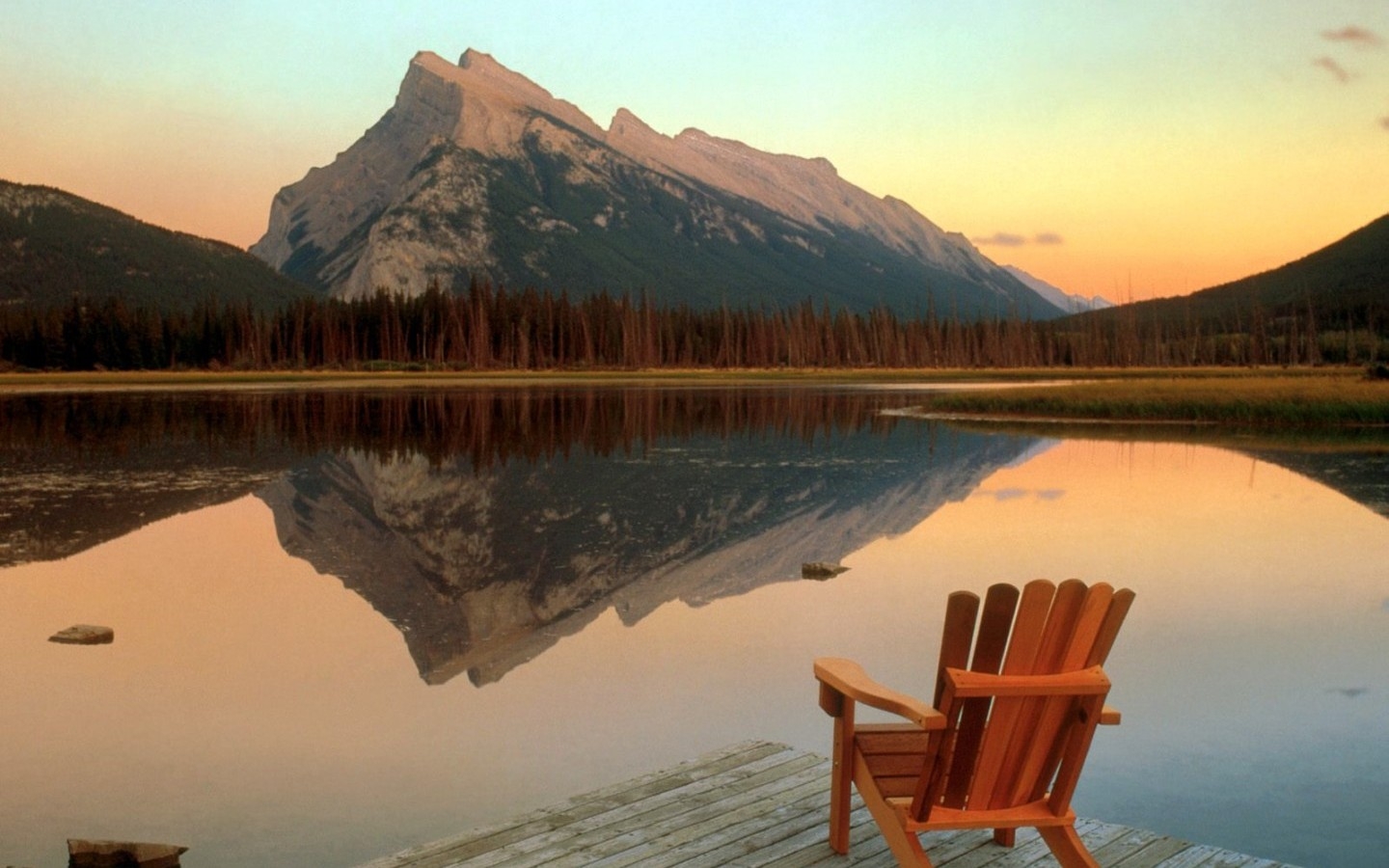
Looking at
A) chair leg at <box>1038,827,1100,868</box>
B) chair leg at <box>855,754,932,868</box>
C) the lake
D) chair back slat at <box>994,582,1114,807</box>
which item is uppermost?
chair back slat at <box>994,582,1114,807</box>

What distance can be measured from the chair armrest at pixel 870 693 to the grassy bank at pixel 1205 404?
44816 mm

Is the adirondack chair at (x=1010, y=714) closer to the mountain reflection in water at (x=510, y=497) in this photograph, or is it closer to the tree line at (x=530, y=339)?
the mountain reflection in water at (x=510, y=497)

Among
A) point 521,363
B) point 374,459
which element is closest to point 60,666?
point 374,459

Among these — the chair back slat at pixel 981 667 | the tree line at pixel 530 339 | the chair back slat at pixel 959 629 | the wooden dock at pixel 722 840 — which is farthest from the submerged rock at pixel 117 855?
the tree line at pixel 530 339

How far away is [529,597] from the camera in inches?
612

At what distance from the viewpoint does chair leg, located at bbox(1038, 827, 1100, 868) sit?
5781 mm

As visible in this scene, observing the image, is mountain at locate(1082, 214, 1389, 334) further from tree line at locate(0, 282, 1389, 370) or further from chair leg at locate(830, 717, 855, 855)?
chair leg at locate(830, 717, 855, 855)

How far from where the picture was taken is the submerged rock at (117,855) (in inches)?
292

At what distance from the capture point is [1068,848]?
5.82m

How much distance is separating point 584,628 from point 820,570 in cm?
423

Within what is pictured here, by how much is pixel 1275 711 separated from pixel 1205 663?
1.65 meters

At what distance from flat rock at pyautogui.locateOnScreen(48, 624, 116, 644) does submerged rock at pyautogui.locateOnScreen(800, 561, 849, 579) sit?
818 centimetres

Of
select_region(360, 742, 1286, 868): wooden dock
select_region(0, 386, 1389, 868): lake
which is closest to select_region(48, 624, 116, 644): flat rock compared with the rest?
select_region(0, 386, 1389, 868): lake

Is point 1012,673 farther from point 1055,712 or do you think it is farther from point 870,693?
point 870,693
